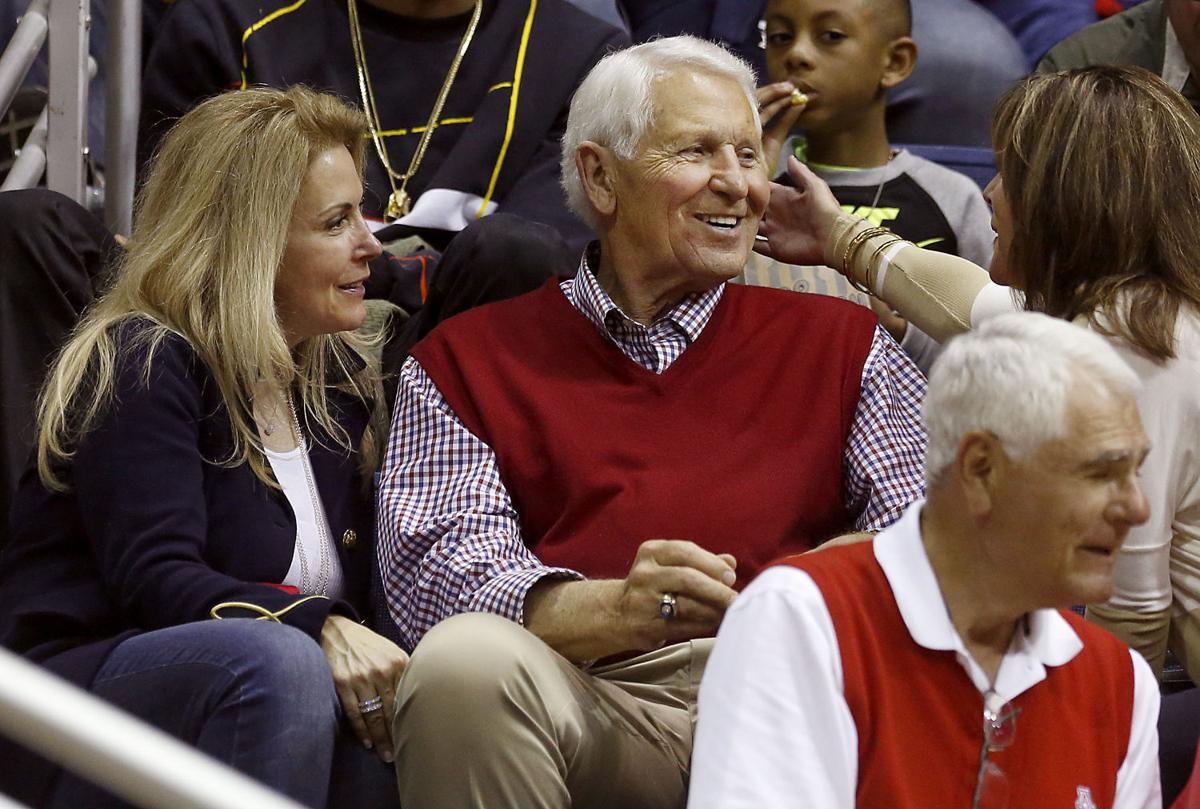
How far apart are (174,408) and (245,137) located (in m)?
0.41

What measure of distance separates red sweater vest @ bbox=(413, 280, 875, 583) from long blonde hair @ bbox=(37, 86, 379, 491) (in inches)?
7.5

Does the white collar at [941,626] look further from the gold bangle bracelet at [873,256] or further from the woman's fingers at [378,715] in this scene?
the gold bangle bracelet at [873,256]

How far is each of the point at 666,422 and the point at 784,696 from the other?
2.48ft

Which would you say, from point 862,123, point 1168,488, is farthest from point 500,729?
point 862,123

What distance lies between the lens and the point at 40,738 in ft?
2.78

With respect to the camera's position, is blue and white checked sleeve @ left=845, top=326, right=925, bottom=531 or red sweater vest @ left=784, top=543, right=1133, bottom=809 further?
blue and white checked sleeve @ left=845, top=326, right=925, bottom=531

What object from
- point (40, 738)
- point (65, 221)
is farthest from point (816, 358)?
point (40, 738)

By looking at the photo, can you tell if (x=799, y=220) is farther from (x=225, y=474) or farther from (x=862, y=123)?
(x=225, y=474)

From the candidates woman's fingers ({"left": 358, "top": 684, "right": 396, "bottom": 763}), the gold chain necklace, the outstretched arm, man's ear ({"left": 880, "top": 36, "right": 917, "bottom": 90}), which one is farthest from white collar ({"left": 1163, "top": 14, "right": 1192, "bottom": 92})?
woman's fingers ({"left": 358, "top": 684, "right": 396, "bottom": 763})

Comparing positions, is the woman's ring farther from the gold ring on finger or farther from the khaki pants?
the khaki pants

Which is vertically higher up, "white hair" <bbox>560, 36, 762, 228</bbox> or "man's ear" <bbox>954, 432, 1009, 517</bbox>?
"white hair" <bbox>560, 36, 762, 228</bbox>

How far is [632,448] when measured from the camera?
2.12m

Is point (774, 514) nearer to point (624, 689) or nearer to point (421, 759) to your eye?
point (624, 689)

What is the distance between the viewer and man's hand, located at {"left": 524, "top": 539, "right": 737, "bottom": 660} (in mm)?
1763
